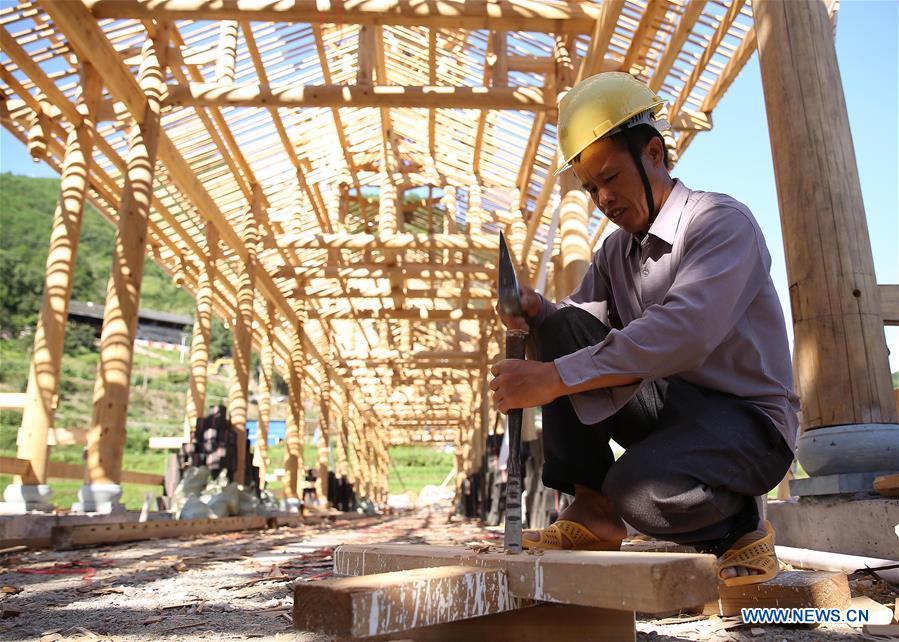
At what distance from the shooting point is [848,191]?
338cm

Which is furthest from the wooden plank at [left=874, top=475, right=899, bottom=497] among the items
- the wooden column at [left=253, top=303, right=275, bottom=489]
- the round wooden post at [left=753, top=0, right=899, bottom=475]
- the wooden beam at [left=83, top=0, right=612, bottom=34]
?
the wooden column at [left=253, top=303, right=275, bottom=489]

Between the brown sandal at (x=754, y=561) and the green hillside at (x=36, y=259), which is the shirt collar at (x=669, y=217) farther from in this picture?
the green hillside at (x=36, y=259)

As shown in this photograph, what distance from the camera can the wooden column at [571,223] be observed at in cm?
664

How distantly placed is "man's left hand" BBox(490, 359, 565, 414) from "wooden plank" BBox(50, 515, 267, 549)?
14.2 feet

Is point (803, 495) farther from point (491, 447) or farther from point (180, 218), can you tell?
point (180, 218)

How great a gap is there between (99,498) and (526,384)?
6.09m

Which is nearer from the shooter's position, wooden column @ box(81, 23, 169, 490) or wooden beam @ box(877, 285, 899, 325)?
wooden beam @ box(877, 285, 899, 325)

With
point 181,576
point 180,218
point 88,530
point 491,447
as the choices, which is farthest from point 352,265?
point 181,576

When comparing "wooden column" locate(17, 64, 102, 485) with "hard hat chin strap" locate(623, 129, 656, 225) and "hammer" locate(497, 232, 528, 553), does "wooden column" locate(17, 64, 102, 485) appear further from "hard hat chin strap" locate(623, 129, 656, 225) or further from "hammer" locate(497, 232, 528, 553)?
"hard hat chin strap" locate(623, 129, 656, 225)

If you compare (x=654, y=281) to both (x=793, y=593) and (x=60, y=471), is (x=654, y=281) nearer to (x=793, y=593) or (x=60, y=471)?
(x=793, y=593)

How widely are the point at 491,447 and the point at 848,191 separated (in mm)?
10190

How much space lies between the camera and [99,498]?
6.65 metres

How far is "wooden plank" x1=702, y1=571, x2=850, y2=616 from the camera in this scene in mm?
1864

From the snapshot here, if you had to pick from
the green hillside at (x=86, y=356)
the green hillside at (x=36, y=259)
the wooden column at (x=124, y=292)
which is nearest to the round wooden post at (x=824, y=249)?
the wooden column at (x=124, y=292)
